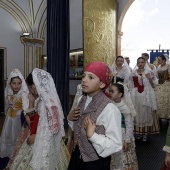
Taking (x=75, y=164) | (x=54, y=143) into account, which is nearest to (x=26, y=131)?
(x=54, y=143)

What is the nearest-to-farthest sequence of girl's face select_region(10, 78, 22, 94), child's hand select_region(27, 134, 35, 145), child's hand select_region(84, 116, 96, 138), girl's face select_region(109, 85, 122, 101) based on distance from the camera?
child's hand select_region(84, 116, 96, 138)
child's hand select_region(27, 134, 35, 145)
girl's face select_region(109, 85, 122, 101)
girl's face select_region(10, 78, 22, 94)

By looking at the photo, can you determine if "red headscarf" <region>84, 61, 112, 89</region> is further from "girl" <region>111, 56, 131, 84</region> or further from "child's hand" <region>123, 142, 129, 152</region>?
"girl" <region>111, 56, 131, 84</region>

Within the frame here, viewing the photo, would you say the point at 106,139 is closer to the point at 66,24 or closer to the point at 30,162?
the point at 30,162

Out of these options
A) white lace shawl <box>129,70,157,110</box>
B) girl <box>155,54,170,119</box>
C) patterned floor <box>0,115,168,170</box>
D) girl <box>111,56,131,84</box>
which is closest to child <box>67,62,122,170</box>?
patterned floor <box>0,115,168,170</box>

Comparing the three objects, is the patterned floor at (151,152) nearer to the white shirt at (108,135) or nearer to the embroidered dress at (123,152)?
the embroidered dress at (123,152)

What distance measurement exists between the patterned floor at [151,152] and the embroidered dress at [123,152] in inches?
23.8

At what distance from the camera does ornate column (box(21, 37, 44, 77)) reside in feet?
29.7

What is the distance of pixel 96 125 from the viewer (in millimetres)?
1499

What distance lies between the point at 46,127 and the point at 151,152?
2429 mm

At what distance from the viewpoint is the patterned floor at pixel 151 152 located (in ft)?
10.9

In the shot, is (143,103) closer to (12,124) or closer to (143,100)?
(143,100)

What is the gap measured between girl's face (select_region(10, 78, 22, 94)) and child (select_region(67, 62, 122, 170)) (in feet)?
6.07

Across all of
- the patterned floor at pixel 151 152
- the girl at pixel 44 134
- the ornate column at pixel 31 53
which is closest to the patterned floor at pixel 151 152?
the patterned floor at pixel 151 152

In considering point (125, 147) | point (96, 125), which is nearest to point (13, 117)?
point (125, 147)
